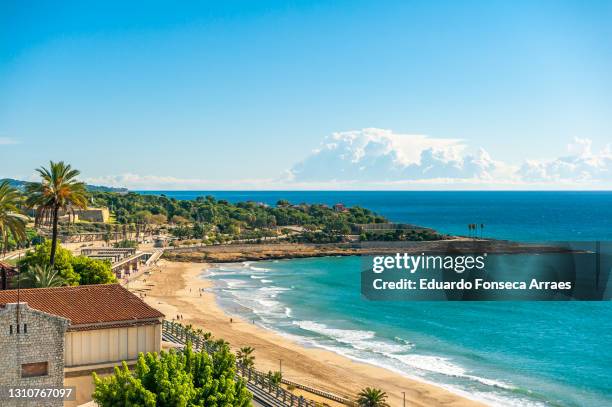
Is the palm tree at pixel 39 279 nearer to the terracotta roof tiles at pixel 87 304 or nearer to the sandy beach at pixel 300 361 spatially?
the terracotta roof tiles at pixel 87 304

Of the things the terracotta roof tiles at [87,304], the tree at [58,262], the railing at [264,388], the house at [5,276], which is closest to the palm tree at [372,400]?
the railing at [264,388]

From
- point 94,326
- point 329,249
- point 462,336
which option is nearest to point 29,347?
point 94,326

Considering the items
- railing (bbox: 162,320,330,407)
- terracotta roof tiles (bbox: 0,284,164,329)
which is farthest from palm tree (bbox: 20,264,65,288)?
terracotta roof tiles (bbox: 0,284,164,329)

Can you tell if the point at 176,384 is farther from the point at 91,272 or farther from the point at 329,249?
the point at 329,249

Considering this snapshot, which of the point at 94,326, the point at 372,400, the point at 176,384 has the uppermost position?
the point at 94,326

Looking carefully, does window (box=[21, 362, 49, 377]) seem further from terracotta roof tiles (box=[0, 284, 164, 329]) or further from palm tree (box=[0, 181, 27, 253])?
palm tree (box=[0, 181, 27, 253])

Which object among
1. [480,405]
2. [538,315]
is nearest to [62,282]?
[480,405]
